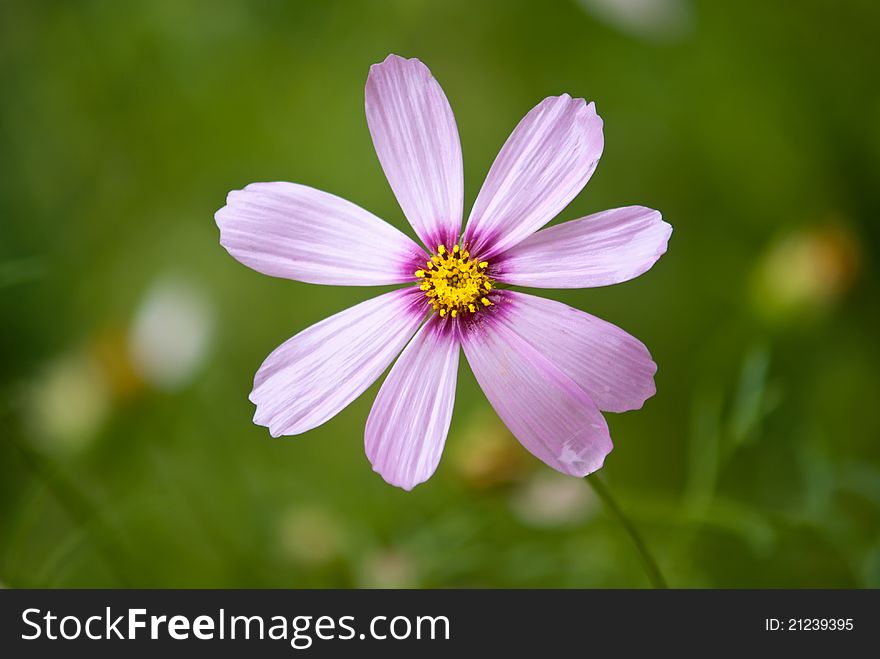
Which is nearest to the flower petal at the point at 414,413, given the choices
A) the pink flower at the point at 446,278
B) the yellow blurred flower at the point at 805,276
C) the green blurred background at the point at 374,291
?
the pink flower at the point at 446,278

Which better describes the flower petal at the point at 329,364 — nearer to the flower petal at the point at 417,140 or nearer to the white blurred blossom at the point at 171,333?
the flower petal at the point at 417,140

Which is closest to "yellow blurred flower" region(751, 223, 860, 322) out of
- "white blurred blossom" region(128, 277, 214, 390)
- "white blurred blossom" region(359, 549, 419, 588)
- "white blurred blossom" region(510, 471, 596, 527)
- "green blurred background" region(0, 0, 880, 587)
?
"green blurred background" region(0, 0, 880, 587)

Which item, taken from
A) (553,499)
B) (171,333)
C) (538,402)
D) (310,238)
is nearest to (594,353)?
(538,402)

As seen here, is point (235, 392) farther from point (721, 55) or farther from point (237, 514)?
point (721, 55)

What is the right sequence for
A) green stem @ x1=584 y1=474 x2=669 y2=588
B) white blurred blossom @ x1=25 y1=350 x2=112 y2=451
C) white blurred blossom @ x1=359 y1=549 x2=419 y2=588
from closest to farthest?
green stem @ x1=584 y1=474 x2=669 y2=588
white blurred blossom @ x1=359 y1=549 x2=419 y2=588
white blurred blossom @ x1=25 y1=350 x2=112 y2=451

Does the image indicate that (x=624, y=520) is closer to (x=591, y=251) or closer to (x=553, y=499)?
(x=591, y=251)

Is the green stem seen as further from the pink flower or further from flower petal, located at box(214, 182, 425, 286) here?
flower petal, located at box(214, 182, 425, 286)
